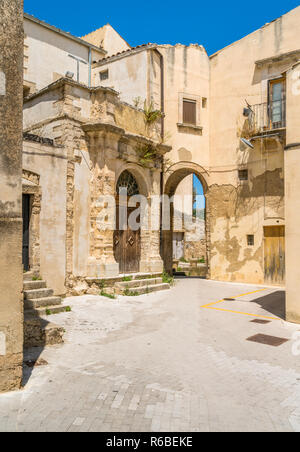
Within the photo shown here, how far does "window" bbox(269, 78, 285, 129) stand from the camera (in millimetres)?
13492

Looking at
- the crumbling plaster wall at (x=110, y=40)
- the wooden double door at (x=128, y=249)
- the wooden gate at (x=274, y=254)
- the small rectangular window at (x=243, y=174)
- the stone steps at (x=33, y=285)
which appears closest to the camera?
the stone steps at (x=33, y=285)

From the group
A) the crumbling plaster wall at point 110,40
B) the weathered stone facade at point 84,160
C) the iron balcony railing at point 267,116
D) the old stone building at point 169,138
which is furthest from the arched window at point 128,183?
the crumbling plaster wall at point 110,40

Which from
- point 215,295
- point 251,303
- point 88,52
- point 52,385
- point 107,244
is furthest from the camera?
point 88,52

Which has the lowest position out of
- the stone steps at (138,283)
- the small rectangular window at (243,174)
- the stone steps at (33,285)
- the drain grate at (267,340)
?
the drain grate at (267,340)

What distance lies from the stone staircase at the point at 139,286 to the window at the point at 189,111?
6.93m

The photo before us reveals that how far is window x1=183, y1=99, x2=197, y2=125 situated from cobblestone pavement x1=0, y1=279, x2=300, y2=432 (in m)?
9.38

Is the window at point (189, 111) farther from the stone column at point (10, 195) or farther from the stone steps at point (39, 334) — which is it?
the stone column at point (10, 195)

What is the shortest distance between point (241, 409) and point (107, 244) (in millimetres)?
7330

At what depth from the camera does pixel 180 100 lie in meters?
14.9

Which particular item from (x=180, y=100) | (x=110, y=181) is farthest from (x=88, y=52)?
(x=110, y=181)

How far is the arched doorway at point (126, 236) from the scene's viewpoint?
1184 centimetres

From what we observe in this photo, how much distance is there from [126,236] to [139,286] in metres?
1.78

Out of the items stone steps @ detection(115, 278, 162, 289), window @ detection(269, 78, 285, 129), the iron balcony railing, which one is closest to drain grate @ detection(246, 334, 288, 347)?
stone steps @ detection(115, 278, 162, 289)
